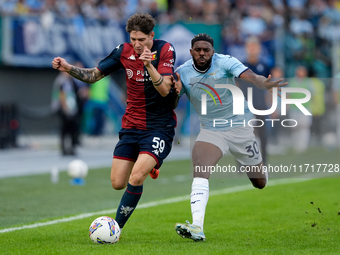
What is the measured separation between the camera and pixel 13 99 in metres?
20.7

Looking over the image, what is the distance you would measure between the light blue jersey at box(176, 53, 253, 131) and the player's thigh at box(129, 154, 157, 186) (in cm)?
95

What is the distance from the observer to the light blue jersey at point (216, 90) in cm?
665

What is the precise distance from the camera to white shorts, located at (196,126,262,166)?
6.73 m

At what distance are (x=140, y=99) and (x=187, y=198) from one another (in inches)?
157

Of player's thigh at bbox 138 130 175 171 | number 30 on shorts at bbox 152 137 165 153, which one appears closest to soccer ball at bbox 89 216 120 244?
player's thigh at bbox 138 130 175 171

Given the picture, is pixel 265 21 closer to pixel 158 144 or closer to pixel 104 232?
pixel 158 144

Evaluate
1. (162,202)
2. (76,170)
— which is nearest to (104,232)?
(162,202)

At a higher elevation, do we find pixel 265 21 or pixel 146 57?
pixel 265 21

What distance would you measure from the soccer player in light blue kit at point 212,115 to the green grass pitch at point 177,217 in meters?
0.59

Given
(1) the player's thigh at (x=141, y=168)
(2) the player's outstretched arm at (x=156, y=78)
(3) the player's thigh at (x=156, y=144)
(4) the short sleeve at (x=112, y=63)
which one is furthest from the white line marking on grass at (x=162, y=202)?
(2) the player's outstretched arm at (x=156, y=78)

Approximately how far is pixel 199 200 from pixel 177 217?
200 cm

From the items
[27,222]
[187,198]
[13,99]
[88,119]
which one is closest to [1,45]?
[13,99]

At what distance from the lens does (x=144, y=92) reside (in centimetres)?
650

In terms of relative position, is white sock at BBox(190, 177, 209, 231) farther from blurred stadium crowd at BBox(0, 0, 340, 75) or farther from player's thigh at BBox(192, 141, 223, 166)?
blurred stadium crowd at BBox(0, 0, 340, 75)
